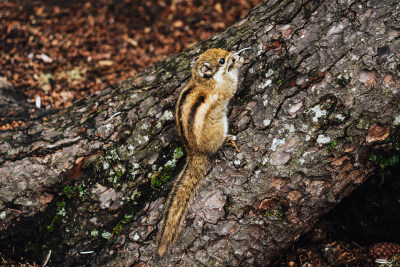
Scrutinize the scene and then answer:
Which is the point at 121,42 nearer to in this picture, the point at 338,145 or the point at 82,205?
the point at 82,205

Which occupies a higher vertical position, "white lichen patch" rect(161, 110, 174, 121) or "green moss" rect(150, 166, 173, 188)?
"white lichen patch" rect(161, 110, 174, 121)

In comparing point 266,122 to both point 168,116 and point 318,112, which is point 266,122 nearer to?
point 318,112

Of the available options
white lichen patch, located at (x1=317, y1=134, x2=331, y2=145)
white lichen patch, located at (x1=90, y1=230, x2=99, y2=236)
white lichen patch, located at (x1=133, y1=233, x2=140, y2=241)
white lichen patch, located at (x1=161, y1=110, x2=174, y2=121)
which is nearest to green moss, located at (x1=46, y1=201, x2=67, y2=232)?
white lichen patch, located at (x1=90, y1=230, x2=99, y2=236)

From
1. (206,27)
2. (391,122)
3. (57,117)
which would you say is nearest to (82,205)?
(57,117)

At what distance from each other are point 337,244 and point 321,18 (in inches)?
81.7

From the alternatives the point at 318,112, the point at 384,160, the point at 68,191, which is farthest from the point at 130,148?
the point at 384,160

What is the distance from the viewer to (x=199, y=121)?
2.82 m

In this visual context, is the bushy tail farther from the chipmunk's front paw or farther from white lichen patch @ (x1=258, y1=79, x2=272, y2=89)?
white lichen patch @ (x1=258, y1=79, x2=272, y2=89)

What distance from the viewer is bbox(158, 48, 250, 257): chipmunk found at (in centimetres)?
253

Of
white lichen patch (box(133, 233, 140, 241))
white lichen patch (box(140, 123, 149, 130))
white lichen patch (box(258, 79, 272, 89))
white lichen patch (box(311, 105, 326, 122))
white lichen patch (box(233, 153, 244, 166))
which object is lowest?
white lichen patch (box(133, 233, 140, 241))

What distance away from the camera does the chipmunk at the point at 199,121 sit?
253 cm

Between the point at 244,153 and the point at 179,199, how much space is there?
0.64 m

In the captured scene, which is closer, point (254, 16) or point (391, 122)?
point (391, 122)

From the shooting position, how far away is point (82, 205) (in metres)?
2.82
